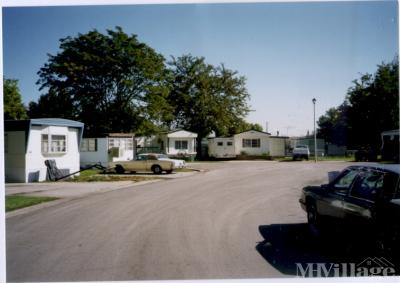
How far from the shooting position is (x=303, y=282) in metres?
5.11

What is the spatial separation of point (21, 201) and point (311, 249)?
9.22 m

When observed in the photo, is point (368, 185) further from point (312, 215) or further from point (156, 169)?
point (156, 169)

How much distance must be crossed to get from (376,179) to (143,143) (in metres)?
36.5

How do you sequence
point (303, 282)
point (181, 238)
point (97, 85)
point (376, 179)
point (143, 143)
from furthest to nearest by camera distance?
1. point (143, 143)
2. point (97, 85)
3. point (181, 238)
4. point (376, 179)
5. point (303, 282)

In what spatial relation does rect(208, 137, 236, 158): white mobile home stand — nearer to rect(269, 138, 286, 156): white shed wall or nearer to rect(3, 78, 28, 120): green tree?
rect(269, 138, 286, 156): white shed wall

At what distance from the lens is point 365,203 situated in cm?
531

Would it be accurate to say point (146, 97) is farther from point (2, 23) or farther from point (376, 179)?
point (376, 179)

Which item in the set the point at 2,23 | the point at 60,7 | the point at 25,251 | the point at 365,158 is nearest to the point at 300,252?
the point at 25,251

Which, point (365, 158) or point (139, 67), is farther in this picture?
point (139, 67)

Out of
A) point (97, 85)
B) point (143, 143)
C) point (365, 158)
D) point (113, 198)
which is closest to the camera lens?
point (113, 198)

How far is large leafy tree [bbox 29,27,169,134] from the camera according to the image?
36188 mm

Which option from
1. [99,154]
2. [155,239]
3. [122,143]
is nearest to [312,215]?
[155,239]

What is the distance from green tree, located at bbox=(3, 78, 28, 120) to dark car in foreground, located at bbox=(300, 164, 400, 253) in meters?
45.5

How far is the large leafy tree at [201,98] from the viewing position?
43469 millimetres
